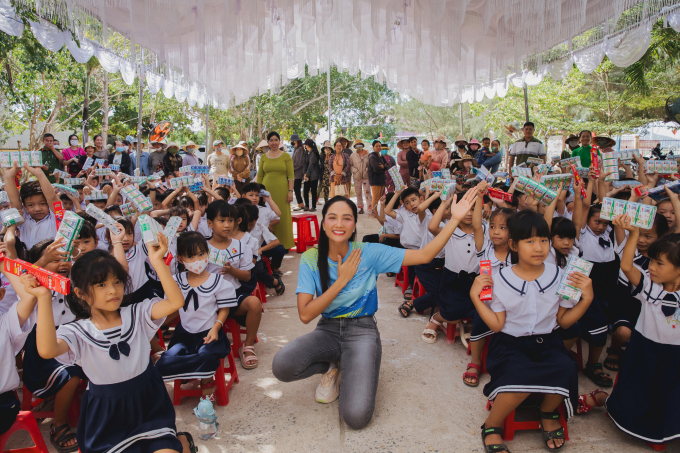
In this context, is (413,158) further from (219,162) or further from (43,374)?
(43,374)

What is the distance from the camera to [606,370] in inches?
110

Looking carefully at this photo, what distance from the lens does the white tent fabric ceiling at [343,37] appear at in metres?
3.76

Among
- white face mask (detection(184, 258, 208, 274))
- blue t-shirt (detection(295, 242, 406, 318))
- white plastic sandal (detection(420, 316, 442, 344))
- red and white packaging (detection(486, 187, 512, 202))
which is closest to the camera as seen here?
blue t-shirt (detection(295, 242, 406, 318))

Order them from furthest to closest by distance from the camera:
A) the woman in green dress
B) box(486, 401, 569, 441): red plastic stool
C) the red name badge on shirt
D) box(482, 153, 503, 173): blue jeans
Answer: box(482, 153, 503, 173): blue jeans < the woman in green dress < the red name badge on shirt < box(486, 401, 569, 441): red plastic stool

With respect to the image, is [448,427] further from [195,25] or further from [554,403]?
[195,25]

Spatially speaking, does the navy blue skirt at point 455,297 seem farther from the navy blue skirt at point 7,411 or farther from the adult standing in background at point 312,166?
the adult standing in background at point 312,166

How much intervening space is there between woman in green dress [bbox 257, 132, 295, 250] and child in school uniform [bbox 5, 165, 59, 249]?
2.90 m

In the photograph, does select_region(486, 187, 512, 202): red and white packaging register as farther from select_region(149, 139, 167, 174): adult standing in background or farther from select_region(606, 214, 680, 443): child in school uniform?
select_region(149, 139, 167, 174): adult standing in background

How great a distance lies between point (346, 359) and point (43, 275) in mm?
1526

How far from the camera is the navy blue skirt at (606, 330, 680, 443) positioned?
196cm

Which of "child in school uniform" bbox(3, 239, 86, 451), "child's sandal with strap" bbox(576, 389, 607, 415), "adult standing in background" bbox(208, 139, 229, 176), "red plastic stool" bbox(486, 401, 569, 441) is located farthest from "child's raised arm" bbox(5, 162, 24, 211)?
"adult standing in background" bbox(208, 139, 229, 176)

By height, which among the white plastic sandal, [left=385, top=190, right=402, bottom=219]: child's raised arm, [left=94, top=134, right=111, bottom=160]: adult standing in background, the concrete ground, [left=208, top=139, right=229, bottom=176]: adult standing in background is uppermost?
[left=94, top=134, right=111, bottom=160]: adult standing in background

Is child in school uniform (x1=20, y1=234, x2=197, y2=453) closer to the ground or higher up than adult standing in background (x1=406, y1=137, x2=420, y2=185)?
closer to the ground

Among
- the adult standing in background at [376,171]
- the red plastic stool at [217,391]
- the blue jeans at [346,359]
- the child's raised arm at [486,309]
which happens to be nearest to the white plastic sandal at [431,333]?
the blue jeans at [346,359]
